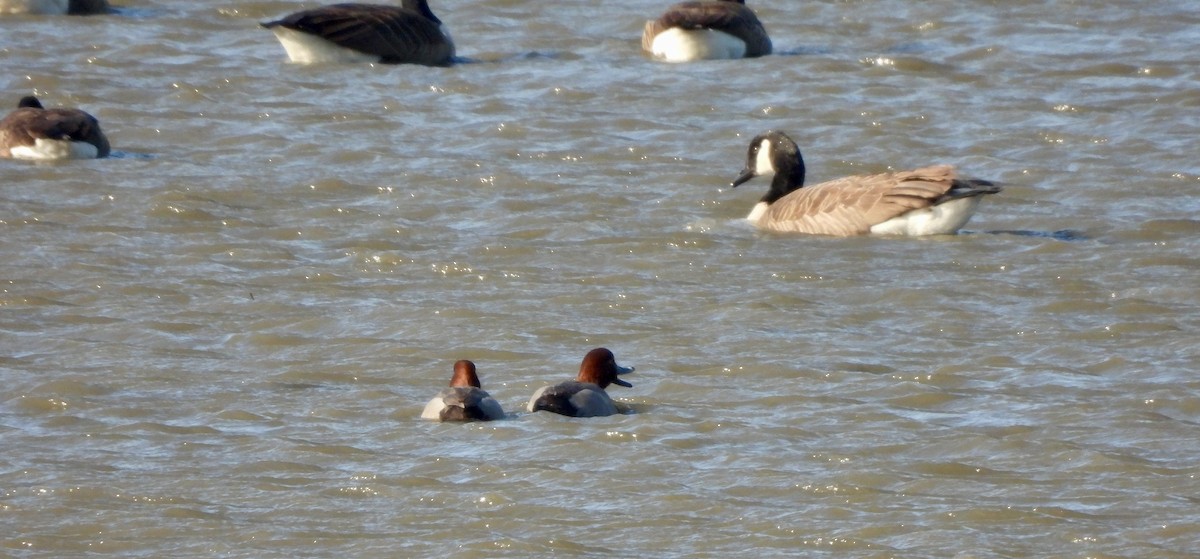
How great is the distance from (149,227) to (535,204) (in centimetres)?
234

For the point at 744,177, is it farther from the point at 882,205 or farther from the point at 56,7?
the point at 56,7

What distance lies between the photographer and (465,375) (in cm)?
797

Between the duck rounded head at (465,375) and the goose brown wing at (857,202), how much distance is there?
438 centimetres

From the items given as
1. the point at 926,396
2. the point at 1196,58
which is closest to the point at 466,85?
the point at 1196,58

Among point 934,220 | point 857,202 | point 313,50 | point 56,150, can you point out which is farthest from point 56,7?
point 934,220

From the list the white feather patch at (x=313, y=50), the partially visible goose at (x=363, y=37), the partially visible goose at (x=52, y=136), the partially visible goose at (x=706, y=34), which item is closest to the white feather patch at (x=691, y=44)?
the partially visible goose at (x=706, y=34)

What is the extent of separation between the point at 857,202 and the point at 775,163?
3.16 ft

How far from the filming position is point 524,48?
1798cm

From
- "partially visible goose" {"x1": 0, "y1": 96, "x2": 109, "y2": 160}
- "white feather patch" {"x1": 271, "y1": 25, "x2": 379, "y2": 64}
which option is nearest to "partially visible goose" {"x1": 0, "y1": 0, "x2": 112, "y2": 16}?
"white feather patch" {"x1": 271, "y1": 25, "x2": 379, "y2": 64}

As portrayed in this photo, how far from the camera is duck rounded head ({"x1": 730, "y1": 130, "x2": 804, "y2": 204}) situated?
41.6 ft

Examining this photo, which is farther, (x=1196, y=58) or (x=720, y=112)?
(x=1196, y=58)

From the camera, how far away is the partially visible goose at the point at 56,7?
19.6m

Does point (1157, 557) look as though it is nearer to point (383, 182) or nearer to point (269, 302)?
point (269, 302)

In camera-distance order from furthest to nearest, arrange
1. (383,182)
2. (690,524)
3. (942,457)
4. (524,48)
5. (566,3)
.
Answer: (566,3) < (524,48) < (383,182) < (942,457) < (690,524)
